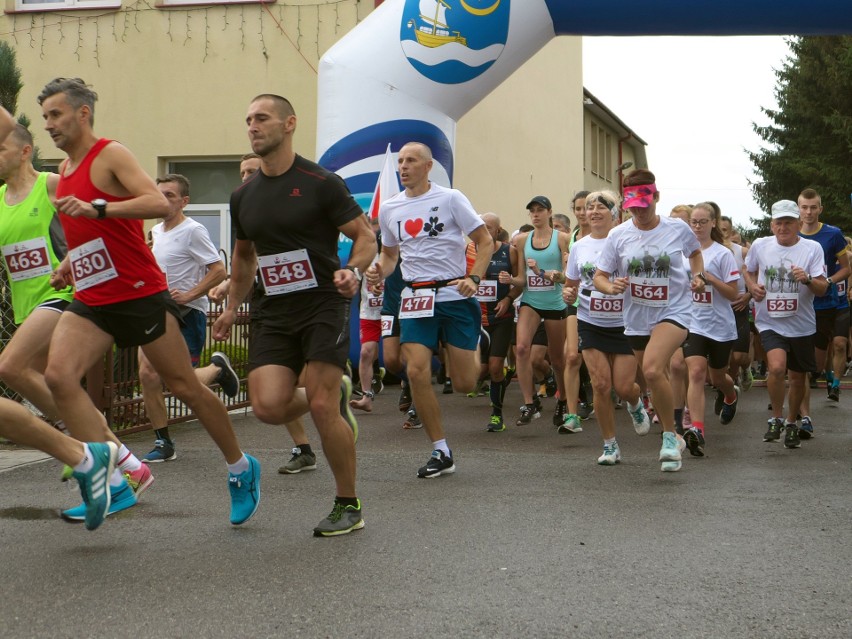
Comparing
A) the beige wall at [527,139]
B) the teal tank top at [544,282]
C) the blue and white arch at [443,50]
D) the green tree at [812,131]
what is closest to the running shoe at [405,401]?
the teal tank top at [544,282]

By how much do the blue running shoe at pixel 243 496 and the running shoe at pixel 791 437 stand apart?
5031mm

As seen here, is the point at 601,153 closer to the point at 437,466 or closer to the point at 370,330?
the point at 370,330

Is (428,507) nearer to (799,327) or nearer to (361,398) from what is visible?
(799,327)

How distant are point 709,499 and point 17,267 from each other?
397cm

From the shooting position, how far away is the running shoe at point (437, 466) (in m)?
7.74

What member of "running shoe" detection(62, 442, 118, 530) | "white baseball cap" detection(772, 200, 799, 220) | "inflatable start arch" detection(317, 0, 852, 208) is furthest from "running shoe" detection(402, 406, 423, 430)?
"running shoe" detection(62, 442, 118, 530)

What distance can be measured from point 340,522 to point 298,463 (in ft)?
7.56

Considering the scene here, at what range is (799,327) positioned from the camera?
983 centimetres

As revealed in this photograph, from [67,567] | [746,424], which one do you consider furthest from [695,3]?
[67,567]

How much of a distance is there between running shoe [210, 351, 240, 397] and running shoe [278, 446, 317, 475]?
0.57 meters

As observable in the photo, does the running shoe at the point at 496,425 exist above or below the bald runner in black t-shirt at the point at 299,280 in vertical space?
below

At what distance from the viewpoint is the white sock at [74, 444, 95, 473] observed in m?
5.23

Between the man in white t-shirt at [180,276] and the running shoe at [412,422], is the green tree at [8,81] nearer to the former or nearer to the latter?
the man in white t-shirt at [180,276]

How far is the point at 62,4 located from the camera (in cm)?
1961
